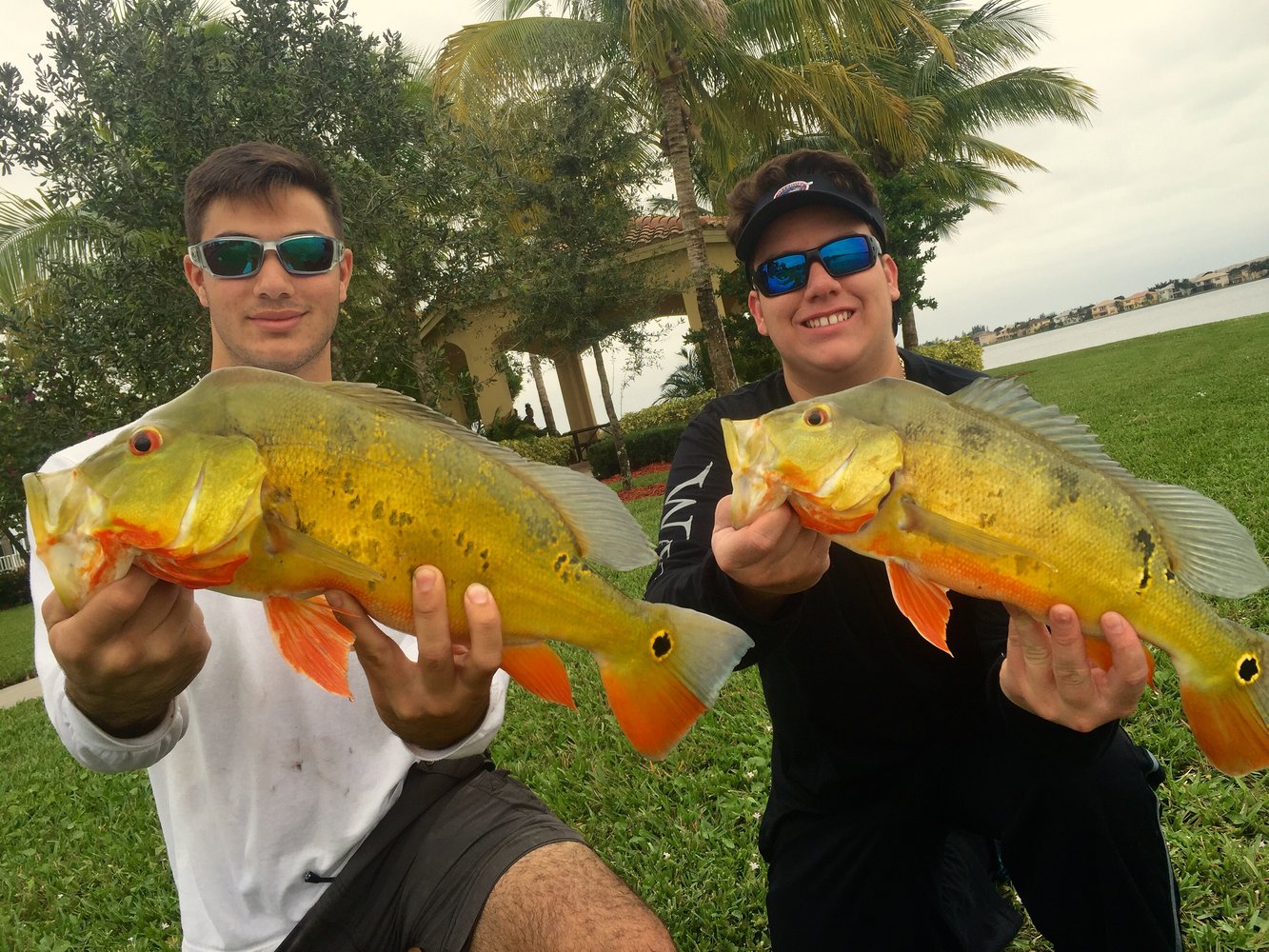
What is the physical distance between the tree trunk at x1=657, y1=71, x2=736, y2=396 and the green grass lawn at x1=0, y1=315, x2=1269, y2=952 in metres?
6.62

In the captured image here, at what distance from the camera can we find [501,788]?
2615mm

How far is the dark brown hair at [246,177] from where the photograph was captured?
2.84 m

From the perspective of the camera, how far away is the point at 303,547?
1.56m

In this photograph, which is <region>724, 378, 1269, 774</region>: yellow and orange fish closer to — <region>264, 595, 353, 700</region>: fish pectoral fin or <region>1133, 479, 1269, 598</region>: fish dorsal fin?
<region>1133, 479, 1269, 598</region>: fish dorsal fin

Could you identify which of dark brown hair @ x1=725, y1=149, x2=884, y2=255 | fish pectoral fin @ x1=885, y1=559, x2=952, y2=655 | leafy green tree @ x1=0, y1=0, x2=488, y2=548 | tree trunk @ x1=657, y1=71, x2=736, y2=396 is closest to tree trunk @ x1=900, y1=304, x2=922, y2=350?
tree trunk @ x1=657, y1=71, x2=736, y2=396

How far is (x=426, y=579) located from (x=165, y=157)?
8042 millimetres

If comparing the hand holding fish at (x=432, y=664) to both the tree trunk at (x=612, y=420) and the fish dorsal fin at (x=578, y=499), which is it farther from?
the tree trunk at (x=612, y=420)

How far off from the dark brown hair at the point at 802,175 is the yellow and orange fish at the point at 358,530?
1.75 meters

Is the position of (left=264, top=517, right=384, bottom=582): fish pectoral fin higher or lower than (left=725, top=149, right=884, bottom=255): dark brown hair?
lower

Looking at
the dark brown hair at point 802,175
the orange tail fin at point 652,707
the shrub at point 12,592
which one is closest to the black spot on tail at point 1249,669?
the orange tail fin at point 652,707

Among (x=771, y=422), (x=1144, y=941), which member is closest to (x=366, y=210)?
(x=771, y=422)

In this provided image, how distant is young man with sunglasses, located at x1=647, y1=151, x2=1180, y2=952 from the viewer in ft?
7.33

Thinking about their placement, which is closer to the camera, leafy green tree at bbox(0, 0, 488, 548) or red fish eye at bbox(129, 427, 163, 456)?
red fish eye at bbox(129, 427, 163, 456)

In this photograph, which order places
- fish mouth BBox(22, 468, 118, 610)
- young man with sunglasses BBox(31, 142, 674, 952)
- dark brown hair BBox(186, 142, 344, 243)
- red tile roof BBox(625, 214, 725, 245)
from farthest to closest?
red tile roof BBox(625, 214, 725, 245)
dark brown hair BBox(186, 142, 344, 243)
young man with sunglasses BBox(31, 142, 674, 952)
fish mouth BBox(22, 468, 118, 610)
